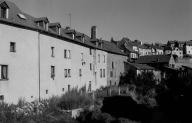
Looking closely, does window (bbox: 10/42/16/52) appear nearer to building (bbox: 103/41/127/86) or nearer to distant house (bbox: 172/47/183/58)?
building (bbox: 103/41/127/86)

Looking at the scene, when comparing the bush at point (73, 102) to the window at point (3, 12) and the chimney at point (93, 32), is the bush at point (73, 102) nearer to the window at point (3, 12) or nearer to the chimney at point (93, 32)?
the window at point (3, 12)

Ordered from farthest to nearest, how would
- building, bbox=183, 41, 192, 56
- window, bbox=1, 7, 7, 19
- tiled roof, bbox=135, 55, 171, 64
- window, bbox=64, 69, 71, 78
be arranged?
building, bbox=183, 41, 192, 56
tiled roof, bbox=135, 55, 171, 64
window, bbox=64, 69, 71, 78
window, bbox=1, 7, 7, 19

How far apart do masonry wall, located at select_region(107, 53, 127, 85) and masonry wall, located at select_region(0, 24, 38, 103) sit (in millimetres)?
21697

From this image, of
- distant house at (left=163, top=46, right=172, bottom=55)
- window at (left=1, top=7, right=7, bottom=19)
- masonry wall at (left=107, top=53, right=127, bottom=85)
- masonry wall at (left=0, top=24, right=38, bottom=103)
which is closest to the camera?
masonry wall at (left=0, top=24, right=38, bottom=103)

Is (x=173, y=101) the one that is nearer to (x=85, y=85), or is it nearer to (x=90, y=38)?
(x=85, y=85)

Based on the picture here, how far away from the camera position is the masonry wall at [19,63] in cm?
2255

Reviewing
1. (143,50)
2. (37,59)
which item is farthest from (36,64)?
(143,50)

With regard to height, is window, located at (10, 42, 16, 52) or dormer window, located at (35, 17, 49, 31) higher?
dormer window, located at (35, 17, 49, 31)

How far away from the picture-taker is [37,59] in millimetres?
26203

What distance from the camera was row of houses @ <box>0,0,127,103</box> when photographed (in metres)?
22.9

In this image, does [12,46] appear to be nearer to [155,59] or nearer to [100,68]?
[100,68]

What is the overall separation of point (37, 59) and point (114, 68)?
75.6ft

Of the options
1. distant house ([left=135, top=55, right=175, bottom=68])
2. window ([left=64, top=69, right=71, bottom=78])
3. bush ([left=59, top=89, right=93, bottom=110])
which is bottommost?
bush ([left=59, top=89, right=93, bottom=110])


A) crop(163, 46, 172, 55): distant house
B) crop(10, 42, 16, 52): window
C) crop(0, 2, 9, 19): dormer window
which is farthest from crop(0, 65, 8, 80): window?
crop(163, 46, 172, 55): distant house
